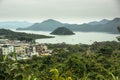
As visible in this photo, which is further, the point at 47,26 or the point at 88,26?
the point at 47,26

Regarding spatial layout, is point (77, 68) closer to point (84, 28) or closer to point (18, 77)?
point (18, 77)

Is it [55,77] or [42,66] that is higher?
[55,77]

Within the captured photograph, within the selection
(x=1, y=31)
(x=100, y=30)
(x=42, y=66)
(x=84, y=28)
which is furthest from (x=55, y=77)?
(x=84, y=28)

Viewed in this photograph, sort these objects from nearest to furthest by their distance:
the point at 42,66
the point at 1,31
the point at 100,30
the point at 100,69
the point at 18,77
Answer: the point at 18,77 → the point at 100,69 → the point at 42,66 → the point at 1,31 → the point at 100,30

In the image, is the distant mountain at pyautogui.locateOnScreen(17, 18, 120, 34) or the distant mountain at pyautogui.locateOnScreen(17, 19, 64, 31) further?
the distant mountain at pyautogui.locateOnScreen(17, 19, 64, 31)

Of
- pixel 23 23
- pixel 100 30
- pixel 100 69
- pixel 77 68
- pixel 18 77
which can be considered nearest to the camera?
pixel 18 77

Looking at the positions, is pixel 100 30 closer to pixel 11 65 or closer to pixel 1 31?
pixel 1 31

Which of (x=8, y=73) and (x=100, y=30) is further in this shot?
(x=100, y=30)

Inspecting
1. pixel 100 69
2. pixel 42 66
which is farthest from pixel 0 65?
pixel 42 66

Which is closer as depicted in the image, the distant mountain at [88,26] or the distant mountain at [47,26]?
the distant mountain at [88,26]
